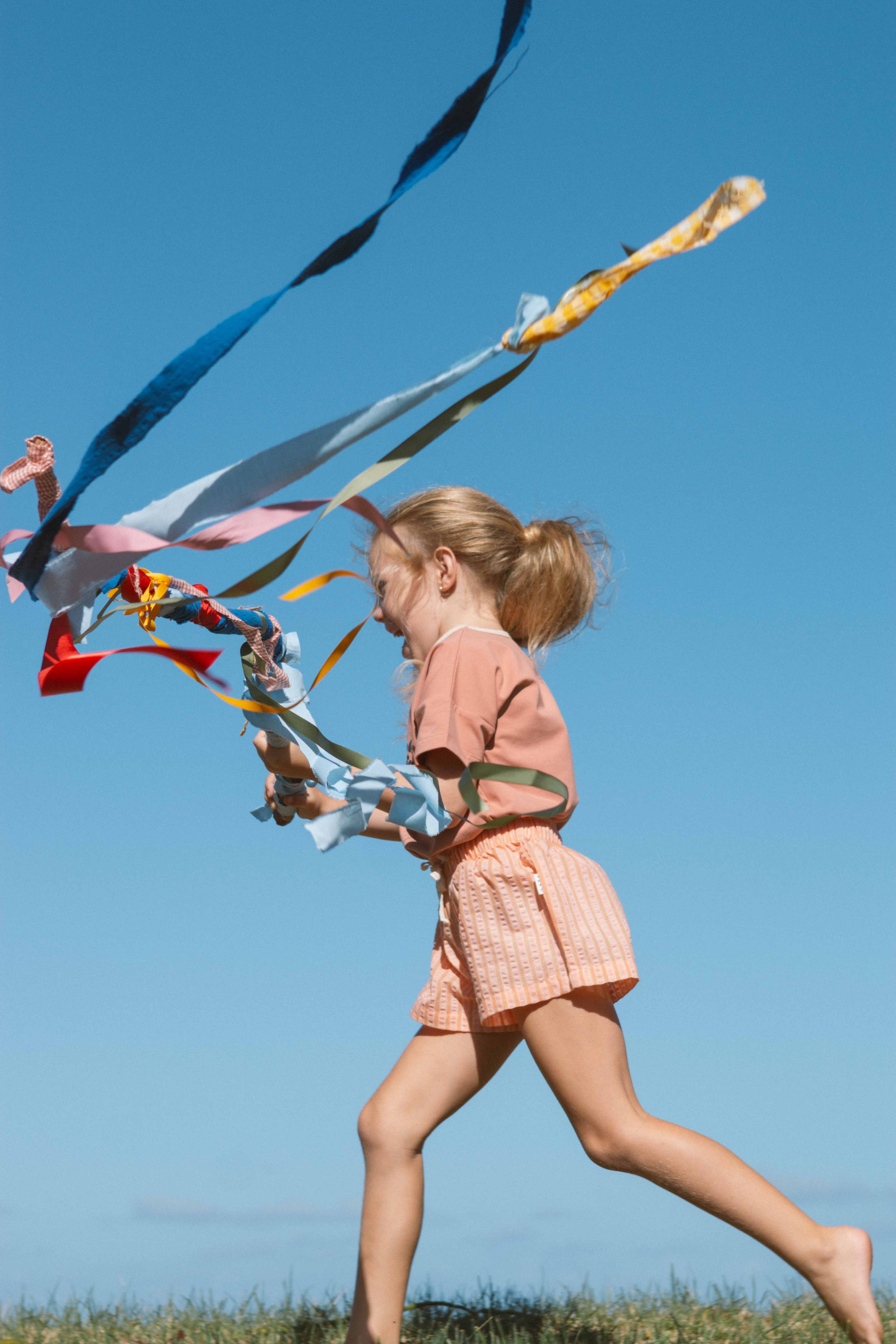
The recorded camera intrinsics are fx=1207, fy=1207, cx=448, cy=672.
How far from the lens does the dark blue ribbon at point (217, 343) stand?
1.89 meters

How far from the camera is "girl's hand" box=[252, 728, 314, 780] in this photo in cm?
260

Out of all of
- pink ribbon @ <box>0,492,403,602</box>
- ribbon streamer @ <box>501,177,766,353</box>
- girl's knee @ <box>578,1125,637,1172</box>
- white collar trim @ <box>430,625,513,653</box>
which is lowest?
girl's knee @ <box>578,1125,637,1172</box>

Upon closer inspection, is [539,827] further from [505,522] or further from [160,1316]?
[160,1316]

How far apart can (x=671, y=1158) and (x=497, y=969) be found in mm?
503

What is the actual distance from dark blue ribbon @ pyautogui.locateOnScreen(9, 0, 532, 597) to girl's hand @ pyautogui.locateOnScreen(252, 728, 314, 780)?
683 mm

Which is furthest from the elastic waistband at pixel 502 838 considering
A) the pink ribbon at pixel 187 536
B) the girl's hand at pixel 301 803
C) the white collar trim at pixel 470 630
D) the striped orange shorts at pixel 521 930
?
the pink ribbon at pixel 187 536

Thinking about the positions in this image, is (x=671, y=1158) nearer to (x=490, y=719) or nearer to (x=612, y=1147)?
(x=612, y=1147)

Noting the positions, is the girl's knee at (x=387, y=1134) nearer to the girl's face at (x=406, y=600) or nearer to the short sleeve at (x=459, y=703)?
the short sleeve at (x=459, y=703)

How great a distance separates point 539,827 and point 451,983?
1.33 feet

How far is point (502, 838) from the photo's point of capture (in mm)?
2639

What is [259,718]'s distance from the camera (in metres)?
2.47

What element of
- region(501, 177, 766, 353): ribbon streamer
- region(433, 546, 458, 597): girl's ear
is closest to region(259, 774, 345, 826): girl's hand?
region(433, 546, 458, 597): girl's ear

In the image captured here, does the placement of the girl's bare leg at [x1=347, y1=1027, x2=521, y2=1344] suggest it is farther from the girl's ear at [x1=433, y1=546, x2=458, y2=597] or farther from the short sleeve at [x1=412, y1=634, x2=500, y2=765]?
the girl's ear at [x1=433, y1=546, x2=458, y2=597]

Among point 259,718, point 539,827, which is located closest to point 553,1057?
point 539,827
